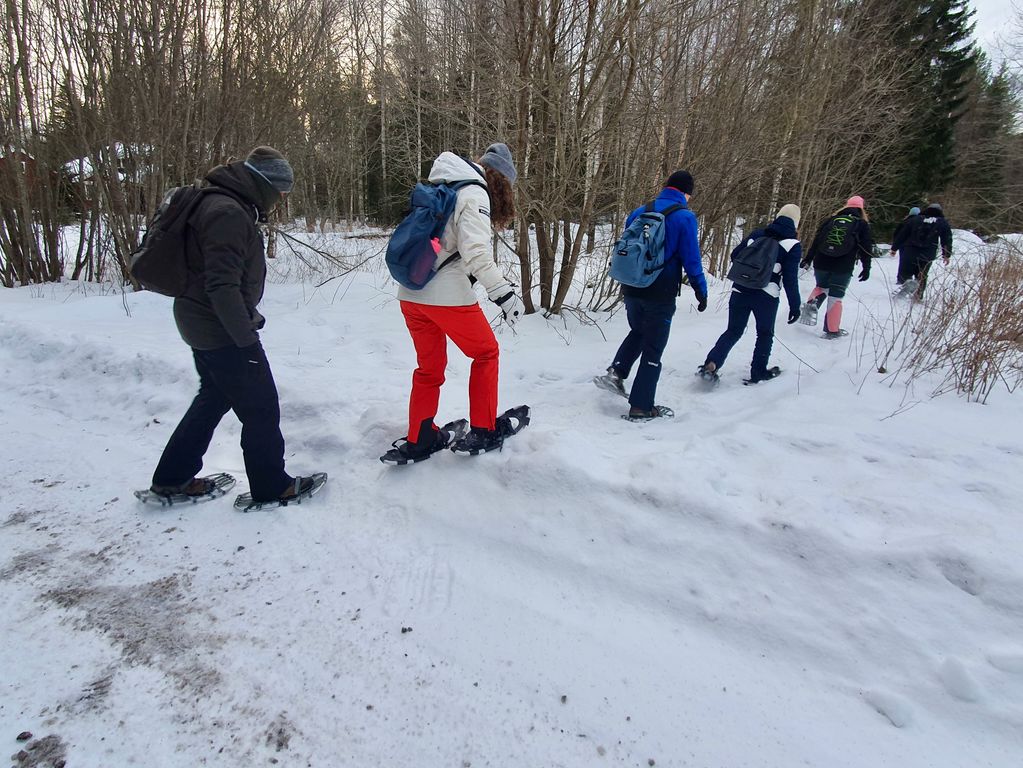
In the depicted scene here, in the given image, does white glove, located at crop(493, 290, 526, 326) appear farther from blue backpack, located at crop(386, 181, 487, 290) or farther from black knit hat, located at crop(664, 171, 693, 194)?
black knit hat, located at crop(664, 171, 693, 194)

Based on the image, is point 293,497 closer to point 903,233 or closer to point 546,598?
point 546,598

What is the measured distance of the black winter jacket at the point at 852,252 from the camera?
243 inches

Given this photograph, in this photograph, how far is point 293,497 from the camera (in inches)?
118

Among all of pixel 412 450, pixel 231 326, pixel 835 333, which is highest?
pixel 231 326

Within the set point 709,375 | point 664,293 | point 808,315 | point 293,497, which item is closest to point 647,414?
point 664,293

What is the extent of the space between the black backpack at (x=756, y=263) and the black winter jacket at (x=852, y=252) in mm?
2064

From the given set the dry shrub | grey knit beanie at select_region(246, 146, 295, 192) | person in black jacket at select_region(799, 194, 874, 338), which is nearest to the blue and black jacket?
the dry shrub

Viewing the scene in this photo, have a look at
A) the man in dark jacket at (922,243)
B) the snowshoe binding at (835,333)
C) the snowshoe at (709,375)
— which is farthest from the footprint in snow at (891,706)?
the man in dark jacket at (922,243)

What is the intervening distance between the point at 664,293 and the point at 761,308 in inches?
50.6

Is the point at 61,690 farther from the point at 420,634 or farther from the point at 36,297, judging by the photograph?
the point at 36,297

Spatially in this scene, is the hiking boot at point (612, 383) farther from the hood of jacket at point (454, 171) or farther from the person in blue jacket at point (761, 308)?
the hood of jacket at point (454, 171)

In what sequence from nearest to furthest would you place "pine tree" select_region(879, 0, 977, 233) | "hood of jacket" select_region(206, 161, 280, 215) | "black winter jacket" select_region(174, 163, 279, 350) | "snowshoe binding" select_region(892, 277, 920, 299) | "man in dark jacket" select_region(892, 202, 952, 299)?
1. "black winter jacket" select_region(174, 163, 279, 350)
2. "hood of jacket" select_region(206, 161, 280, 215)
3. "man in dark jacket" select_region(892, 202, 952, 299)
4. "snowshoe binding" select_region(892, 277, 920, 299)
5. "pine tree" select_region(879, 0, 977, 233)

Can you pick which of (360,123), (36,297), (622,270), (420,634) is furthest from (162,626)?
(360,123)

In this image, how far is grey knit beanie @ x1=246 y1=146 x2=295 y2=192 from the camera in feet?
8.75
